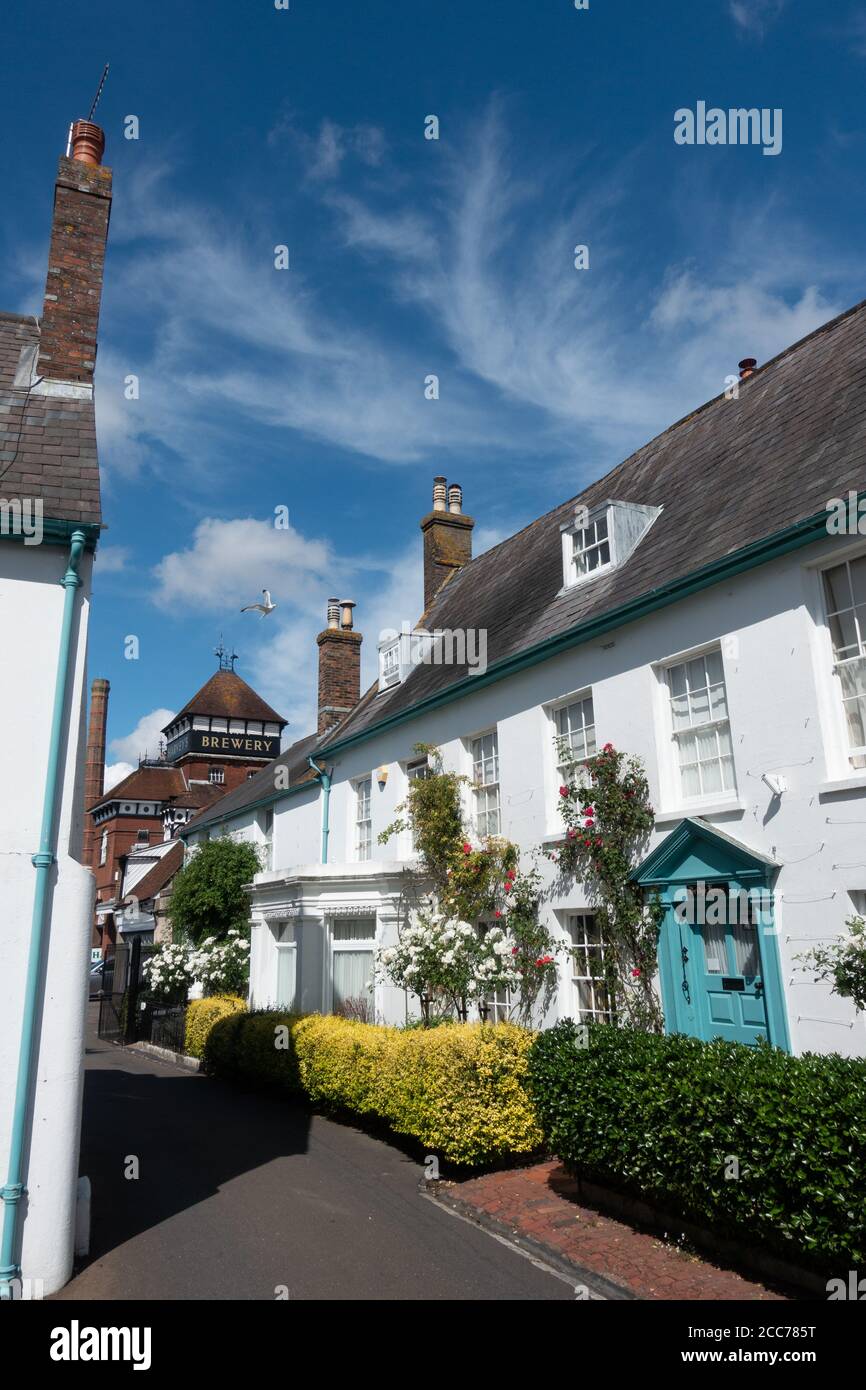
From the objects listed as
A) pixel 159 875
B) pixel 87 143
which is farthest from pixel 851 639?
pixel 159 875

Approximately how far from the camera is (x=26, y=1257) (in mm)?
6516

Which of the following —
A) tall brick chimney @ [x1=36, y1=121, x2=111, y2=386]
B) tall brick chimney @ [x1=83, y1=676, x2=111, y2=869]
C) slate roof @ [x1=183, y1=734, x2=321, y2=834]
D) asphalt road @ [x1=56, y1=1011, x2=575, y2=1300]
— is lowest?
asphalt road @ [x1=56, y1=1011, x2=575, y2=1300]

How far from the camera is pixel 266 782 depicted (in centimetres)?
2922

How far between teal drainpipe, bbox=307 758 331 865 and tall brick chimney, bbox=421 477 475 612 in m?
5.04

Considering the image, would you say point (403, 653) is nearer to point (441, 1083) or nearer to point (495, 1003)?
point (495, 1003)

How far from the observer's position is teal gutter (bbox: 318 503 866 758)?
30.9 feet

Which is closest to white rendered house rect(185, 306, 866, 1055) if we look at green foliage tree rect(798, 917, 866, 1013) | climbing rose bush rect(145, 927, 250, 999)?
green foliage tree rect(798, 917, 866, 1013)

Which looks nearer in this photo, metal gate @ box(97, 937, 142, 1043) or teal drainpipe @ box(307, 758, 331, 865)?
teal drainpipe @ box(307, 758, 331, 865)

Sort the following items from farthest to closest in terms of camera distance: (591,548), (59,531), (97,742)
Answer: (97,742) → (591,548) → (59,531)

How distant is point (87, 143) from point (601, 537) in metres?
8.50

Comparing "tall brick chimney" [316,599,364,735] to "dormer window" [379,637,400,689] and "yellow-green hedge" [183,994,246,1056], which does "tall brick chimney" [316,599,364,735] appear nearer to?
"dormer window" [379,637,400,689]

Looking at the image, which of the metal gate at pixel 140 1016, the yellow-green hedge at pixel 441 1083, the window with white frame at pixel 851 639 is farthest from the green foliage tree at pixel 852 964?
the metal gate at pixel 140 1016

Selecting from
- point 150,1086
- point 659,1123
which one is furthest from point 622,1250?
point 150,1086
